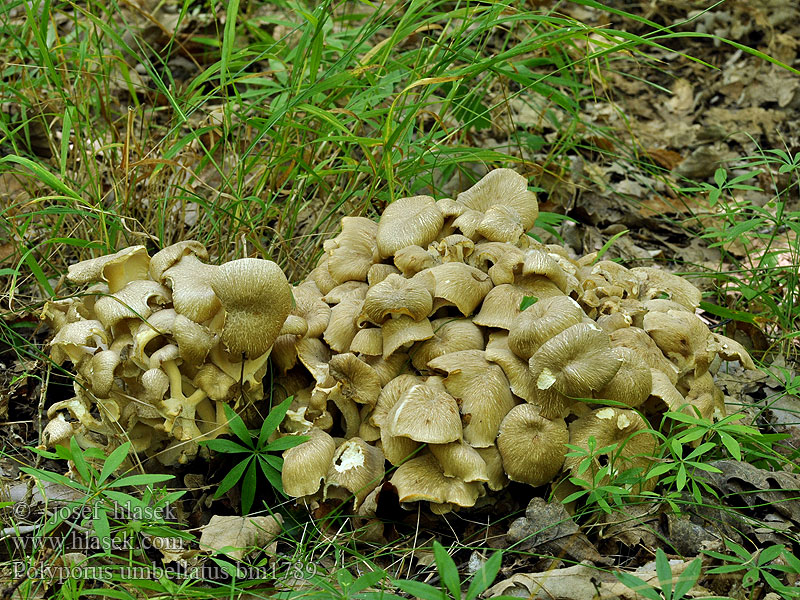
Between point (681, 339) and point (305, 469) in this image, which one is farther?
point (681, 339)

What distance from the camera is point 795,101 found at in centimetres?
659

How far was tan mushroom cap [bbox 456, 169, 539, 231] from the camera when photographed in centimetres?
346

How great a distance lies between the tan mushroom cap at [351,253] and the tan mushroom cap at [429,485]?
935 millimetres

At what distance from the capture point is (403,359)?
306cm

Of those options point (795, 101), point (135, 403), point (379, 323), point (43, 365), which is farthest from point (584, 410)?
point (795, 101)

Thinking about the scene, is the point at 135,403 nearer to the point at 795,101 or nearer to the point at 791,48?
the point at 795,101

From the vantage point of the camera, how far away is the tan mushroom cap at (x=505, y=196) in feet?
11.3

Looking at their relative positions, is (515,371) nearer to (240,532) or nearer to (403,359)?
(403,359)

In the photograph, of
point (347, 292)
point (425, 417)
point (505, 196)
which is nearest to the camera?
point (425, 417)

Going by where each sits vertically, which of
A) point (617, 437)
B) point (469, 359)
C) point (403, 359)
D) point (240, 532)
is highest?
point (469, 359)

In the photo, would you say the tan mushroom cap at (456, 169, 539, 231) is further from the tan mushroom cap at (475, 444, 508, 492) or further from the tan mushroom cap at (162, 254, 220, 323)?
the tan mushroom cap at (162, 254, 220, 323)

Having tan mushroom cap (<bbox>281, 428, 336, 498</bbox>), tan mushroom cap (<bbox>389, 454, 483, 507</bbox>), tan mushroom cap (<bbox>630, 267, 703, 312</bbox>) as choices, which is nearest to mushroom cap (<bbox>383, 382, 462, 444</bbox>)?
tan mushroom cap (<bbox>389, 454, 483, 507</bbox>)

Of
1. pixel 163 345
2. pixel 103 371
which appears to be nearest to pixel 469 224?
pixel 163 345

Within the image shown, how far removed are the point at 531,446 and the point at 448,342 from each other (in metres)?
0.54
